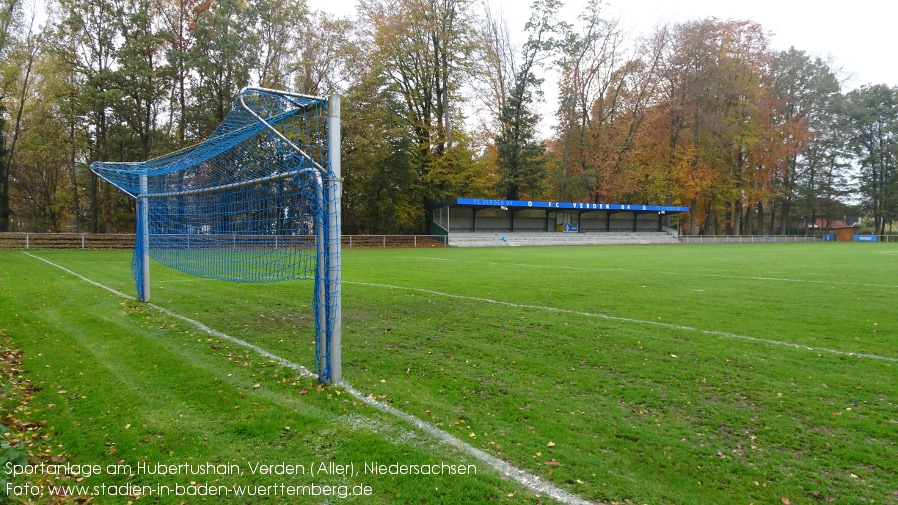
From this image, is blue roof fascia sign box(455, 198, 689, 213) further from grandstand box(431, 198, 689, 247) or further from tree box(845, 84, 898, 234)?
tree box(845, 84, 898, 234)

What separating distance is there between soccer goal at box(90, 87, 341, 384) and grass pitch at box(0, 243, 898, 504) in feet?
2.99

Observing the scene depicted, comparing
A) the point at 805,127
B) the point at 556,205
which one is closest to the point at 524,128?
the point at 556,205

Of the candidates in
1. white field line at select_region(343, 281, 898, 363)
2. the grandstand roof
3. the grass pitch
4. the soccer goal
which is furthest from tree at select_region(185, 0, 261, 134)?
white field line at select_region(343, 281, 898, 363)

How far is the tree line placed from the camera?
29469 mm

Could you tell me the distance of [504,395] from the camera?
456cm

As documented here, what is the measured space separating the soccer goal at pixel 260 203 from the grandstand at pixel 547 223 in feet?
84.6

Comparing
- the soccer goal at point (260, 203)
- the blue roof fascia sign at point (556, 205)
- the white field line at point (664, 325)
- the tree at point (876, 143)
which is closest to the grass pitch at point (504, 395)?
the white field line at point (664, 325)

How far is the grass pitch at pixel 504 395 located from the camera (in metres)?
3.18

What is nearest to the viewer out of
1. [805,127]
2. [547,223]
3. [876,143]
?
[547,223]

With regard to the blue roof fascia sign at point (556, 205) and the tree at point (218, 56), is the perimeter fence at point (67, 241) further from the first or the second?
the blue roof fascia sign at point (556, 205)

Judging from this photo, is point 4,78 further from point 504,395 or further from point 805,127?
point 805,127

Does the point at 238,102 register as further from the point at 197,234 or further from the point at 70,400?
the point at 197,234

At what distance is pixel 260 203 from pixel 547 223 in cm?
3662

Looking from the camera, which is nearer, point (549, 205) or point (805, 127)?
point (549, 205)
